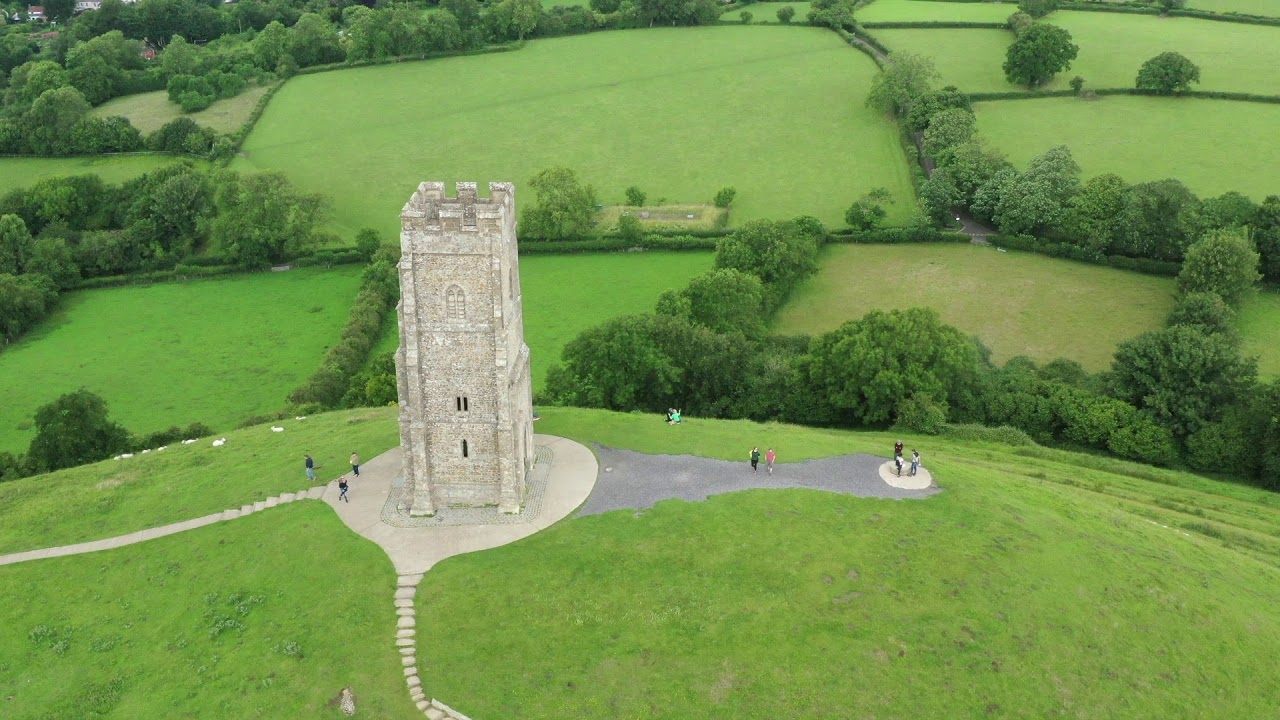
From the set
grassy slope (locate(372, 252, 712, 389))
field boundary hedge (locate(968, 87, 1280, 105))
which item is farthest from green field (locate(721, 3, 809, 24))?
grassy slope (locate(372, 252, 712, 389))

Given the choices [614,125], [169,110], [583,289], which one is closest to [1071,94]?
[614,125]

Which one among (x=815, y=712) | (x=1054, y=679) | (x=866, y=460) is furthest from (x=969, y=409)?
(x=815, y=712)

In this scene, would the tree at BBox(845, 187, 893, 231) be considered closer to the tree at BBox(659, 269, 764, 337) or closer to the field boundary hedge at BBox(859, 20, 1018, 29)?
the tree at BBox(659, 269, 764, 337)

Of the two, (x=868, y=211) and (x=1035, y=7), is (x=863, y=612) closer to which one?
(x=868, y=211)

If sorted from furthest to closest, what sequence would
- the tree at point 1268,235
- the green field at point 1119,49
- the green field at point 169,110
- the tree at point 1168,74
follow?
the green field at point 169,110 → the green field at point 1119,49 → the tree at point 1168,74 → the tree at point 1268,235

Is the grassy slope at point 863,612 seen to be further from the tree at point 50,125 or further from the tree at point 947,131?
the tree at point 50,125

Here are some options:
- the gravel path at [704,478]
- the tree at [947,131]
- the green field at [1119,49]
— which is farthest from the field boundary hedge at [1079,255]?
the gravel path at [704,478]

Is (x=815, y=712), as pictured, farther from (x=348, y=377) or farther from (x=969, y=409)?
(x=348, y=377)
